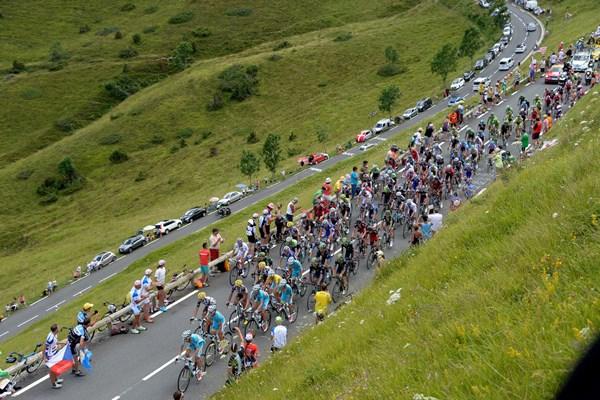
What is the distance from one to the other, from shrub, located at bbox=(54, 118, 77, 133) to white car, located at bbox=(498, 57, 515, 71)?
73.6 m

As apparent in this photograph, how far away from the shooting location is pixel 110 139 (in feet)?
319

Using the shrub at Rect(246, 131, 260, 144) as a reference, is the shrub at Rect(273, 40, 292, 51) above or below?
above

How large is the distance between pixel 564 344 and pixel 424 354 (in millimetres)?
2410

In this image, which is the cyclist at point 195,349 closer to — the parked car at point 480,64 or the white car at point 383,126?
the white car at point 383,126

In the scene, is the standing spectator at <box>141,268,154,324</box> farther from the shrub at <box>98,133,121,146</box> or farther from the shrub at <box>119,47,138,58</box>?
the shrub at <box>119,47,138,58</box>

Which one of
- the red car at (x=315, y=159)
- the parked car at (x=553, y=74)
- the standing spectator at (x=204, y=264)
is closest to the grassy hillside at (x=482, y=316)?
the standing spectator at (x=204, y=264)

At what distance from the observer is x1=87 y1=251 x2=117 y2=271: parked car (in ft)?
162

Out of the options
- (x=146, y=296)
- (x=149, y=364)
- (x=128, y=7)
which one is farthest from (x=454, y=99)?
(x=128, y=7)

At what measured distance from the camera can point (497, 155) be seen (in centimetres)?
3058

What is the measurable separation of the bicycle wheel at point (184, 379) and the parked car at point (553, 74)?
44290 millimetres

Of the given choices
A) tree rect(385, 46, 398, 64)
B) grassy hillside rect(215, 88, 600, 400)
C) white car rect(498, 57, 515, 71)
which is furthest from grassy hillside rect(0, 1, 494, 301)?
grassy hillside rect(215, 88, 600, 400)

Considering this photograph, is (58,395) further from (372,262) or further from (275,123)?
(275,123)

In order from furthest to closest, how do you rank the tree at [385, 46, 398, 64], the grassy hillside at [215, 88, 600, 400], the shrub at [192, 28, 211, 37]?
1. the shrub at [192, 28, 211, 37]
2. the tree at [385, 46, 398, 64]
3. the grassy hillside at [215, 88, 600, 400]

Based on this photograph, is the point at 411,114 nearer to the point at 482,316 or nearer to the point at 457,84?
the point at 457,84
